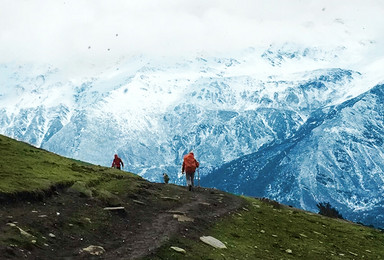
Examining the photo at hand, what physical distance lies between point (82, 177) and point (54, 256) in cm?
1958

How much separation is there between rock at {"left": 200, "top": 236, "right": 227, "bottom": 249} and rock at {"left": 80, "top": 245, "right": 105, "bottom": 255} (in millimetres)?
6212

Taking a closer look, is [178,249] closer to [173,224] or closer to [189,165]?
[173,224]

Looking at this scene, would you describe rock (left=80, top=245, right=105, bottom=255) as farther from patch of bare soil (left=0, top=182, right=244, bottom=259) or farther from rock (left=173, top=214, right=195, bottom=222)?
rock (left=173, top=214, right=195, bottom=222)

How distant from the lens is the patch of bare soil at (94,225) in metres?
21.5

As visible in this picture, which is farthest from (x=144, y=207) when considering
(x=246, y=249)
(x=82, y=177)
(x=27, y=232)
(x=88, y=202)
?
(x=27, y=232)

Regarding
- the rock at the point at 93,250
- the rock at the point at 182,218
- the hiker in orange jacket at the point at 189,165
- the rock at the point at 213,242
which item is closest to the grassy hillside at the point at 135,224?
the rock at the point at 182,218

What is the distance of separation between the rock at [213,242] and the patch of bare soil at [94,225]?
718mm

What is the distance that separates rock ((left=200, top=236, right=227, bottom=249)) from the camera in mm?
26011

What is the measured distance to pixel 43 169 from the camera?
126ft

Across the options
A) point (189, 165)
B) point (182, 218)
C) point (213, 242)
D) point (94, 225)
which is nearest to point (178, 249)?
point (213, 242)

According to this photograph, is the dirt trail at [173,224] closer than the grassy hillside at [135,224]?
No

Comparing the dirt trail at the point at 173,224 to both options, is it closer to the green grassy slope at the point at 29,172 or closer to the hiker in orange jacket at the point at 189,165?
the hiker in orange jacket at the point at 189,165

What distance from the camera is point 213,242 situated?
86.9ft

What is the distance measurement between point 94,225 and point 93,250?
190 inches
